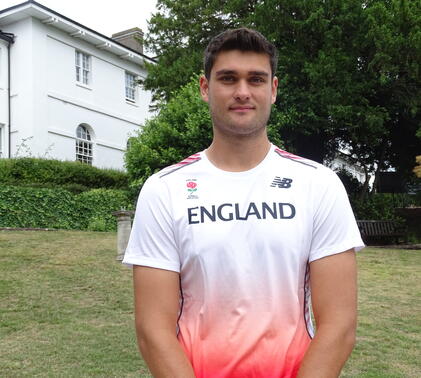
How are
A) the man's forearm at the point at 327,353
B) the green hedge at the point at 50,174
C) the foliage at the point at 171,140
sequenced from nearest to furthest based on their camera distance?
the man's forearm at the point at 327,353
the foliage at the point at 171,140
the green hedge at the point at 50,174

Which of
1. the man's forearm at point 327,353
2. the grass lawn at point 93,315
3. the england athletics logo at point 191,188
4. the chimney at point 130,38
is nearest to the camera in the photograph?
the man's forearm at point 327,353

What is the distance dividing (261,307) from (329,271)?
31 cm

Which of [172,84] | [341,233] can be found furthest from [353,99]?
[341,233]

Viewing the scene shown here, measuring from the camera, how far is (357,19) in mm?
19812

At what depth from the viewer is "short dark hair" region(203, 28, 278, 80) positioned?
7.29 feet

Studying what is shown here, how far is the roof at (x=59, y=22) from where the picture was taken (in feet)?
77.3

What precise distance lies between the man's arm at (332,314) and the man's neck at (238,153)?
0.52 meters

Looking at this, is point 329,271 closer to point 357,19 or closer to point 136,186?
point 136,186

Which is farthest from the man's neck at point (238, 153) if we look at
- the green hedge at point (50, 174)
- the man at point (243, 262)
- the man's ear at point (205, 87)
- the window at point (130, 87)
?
the window at point (130, 87)

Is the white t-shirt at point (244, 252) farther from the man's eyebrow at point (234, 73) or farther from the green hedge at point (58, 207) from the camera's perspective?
the green hedge at point (58, 207)

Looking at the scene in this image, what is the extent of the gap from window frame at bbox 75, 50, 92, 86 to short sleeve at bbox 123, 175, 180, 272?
25.9m

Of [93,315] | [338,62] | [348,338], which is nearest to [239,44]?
[348,338]

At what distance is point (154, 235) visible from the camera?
213 centimetres

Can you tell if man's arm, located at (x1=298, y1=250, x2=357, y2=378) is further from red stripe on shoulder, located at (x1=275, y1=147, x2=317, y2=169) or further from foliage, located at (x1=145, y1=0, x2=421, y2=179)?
foliage, located at (x1=145, y1=0, x2=421, y2=179)
